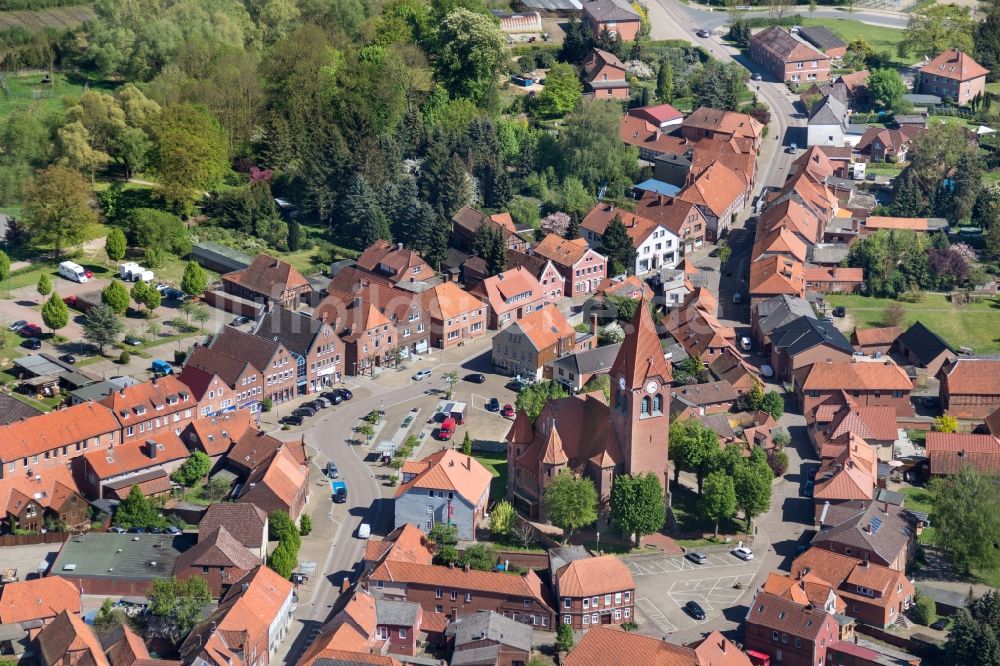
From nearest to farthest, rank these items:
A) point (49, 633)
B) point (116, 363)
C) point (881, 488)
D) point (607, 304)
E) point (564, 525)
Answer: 1. point (49, 633)
2. point (564, 525)
3. point (881, 488)
4. point (116, 363)
5. point (607, 304)

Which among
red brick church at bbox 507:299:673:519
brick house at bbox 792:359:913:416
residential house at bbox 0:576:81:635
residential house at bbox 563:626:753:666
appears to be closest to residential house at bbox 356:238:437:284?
red brick church at bbox 507:299:673:519

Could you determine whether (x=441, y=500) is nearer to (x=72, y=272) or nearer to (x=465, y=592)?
(x=465, y=592)

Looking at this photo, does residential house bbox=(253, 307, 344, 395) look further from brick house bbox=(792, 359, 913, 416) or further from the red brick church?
brick house bbox=(792, 359, 913, 416)

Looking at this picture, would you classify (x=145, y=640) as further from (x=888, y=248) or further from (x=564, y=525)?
(x=888, y=248)

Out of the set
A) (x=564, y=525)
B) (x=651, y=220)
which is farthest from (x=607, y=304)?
(x=564, y=525)

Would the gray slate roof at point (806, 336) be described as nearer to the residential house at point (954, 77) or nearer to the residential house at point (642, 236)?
the residential house at point (642, 236)

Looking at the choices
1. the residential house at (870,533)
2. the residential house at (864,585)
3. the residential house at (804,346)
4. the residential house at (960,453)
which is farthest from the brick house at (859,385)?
the residential house at (864,585)
